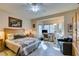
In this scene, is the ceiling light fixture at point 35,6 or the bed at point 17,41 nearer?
the ceiling light fixture at point 35,6

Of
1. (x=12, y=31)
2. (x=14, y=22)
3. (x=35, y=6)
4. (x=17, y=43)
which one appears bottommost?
(x=17, y=43)

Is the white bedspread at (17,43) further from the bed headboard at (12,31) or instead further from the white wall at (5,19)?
the white wall at (5,19)

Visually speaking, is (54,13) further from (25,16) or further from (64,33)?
(25,16)

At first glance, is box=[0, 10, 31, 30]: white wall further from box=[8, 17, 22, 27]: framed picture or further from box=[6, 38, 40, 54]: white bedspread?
box=[6, 38, 40, 54]: white bedspread

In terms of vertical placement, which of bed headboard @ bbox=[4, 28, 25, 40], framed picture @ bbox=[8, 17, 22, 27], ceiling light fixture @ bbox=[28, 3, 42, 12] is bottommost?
bed headboard @ bbox=[4, 28, 25, 40]

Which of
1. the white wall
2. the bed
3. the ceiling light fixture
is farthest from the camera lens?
the bed

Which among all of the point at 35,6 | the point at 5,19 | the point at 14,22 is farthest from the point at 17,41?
the point at 35,6

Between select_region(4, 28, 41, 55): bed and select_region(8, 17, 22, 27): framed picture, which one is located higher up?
select_region(8, 17, 22, 27): framed picture

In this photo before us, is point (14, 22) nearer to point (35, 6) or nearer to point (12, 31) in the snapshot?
point (12, 31)

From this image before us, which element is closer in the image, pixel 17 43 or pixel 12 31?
pixel 12 31

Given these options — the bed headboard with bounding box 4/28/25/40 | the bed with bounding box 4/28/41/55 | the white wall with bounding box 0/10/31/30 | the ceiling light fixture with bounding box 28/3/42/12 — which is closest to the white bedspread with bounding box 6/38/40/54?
the bed with bounding box 4/28/41/55

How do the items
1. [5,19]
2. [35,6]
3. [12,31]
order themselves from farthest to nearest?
[12,31], [5,19], [35,6]

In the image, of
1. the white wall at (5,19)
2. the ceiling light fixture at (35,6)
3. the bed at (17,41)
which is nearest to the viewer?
the ceiling light fixture at (35,6)

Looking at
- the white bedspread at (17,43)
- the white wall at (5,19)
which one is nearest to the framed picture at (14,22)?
the white wall at (5,19)
